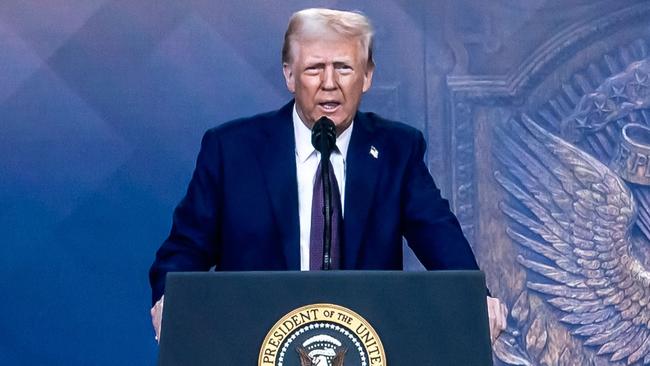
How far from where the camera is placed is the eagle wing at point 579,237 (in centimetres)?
384

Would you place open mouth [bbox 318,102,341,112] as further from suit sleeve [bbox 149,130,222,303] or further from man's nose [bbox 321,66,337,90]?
suit sleeve [bbox 149,130,222,303]

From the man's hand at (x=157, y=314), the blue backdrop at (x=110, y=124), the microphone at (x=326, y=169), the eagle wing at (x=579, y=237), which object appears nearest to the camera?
the microphone at (x=326, y=169)

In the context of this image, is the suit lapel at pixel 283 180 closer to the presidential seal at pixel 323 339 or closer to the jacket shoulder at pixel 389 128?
the jacket shoulder at pixel 389 128

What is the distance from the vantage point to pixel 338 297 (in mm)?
1709

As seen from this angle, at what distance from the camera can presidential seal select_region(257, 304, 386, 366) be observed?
5.51 feet

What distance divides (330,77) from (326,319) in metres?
0.81

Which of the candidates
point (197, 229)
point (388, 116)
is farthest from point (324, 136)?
point (388, 116)

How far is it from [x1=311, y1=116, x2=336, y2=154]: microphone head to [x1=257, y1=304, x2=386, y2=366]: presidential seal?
35cm

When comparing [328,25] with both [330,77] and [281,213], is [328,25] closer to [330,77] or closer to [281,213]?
[330,77]

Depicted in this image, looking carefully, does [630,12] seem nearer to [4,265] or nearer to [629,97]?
[629,97]

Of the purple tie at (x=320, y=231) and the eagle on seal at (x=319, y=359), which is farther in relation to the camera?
the purple tie at (x=320, y=231)

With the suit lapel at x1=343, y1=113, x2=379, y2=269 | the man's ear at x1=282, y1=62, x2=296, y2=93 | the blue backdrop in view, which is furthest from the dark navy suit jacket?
the blue backdrop

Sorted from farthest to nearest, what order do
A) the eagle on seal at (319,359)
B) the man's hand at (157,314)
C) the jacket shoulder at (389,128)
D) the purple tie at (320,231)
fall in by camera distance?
1. the jacket shoulder at (389,128)
2. the purple tie at (320,231)
3. the man's hand at (157,314)
4. the eagle on seal at (319,359)

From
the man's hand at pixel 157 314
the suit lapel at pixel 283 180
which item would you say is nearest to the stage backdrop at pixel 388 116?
the suit lapel at pixel 283 180
